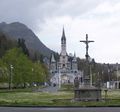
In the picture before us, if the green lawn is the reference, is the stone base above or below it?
above

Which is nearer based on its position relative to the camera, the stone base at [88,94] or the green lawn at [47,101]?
the green lawn at [47,101]

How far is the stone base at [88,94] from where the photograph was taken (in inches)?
1681

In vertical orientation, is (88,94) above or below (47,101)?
above

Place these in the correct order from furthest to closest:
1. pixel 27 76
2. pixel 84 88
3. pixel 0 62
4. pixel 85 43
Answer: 1. pixel 27 76
2. pixel 0 62
3. pixel 85 43
4. pixel 84 88

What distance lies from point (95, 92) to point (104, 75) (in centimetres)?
15367

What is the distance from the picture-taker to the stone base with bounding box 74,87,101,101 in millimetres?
42688

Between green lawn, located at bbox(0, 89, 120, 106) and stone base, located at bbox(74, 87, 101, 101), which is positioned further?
stone base, located at bbox(74, 87, 101, 101)

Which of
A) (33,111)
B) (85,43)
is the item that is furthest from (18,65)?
(33,111)

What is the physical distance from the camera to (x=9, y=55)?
9744 centimetres

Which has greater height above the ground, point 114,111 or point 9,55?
point 9,55

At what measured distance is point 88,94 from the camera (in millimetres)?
43031

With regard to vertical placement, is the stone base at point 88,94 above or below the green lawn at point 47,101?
above

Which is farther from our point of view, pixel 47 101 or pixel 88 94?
pixel 88 94

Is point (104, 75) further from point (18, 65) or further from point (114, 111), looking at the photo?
point (114, 111)
